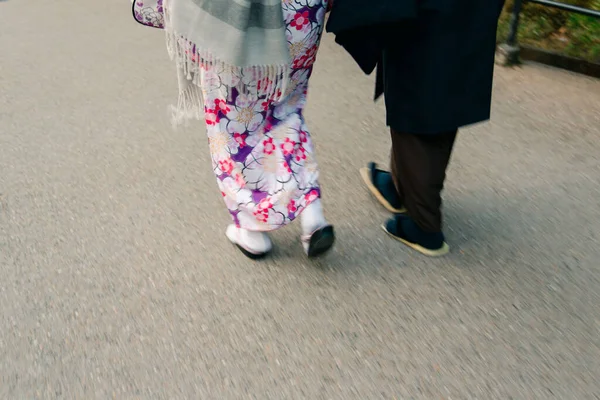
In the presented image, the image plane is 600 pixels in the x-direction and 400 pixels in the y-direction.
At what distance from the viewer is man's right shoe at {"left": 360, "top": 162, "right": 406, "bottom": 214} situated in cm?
235

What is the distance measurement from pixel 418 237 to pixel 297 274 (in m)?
0.45

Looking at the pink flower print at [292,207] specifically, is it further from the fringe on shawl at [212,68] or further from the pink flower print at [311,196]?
the fringe on shawl at [212,68]

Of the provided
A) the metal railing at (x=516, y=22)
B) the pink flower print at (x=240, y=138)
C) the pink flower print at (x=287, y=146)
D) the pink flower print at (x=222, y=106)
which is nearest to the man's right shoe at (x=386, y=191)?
the pink flower print at (x=287, y=146)

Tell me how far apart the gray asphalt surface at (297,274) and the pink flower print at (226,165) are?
14.2 inches

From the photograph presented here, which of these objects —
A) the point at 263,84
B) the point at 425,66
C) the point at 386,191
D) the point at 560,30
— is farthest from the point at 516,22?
the point at 263,84

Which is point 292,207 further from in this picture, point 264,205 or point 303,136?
point 303,136

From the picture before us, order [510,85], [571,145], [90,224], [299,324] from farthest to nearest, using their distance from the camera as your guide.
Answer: [510,85]
[571,145]
[90,224]
[299,324]

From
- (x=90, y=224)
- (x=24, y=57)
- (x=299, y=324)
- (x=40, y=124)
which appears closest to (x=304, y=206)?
(x=299, y=324)

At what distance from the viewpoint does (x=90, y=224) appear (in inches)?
91.3

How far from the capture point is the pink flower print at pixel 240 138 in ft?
6.15

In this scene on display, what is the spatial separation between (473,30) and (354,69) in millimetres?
1944

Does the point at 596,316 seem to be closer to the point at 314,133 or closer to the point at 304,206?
the point at 304,206

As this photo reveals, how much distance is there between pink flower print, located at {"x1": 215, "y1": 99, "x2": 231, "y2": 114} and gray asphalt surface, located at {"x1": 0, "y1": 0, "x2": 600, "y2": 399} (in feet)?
1.89

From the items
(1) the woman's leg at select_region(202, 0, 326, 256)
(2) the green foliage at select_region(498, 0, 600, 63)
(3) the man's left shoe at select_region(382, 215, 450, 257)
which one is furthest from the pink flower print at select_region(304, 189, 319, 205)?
(2) the green foliage at select_region(498, 0, 600, 63)
